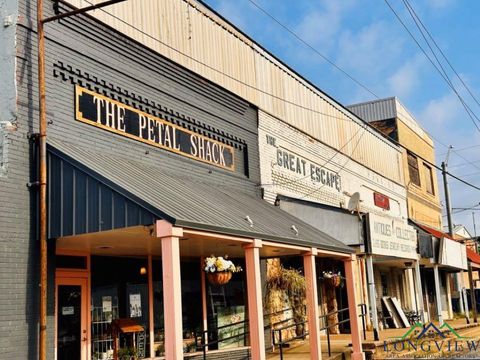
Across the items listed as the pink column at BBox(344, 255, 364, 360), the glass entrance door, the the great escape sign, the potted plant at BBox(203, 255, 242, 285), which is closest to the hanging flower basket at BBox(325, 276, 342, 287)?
the pink column at BBox(344, 255, 364, 360)

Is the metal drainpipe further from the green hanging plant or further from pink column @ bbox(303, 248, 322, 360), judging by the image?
the green hanging plant

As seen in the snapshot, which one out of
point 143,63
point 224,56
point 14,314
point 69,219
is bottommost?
point 14,314

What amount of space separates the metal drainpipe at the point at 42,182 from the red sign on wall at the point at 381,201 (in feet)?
61.5

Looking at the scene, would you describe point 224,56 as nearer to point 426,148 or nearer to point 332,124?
point 332,124

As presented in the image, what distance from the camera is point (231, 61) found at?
16.1 metres

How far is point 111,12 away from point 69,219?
455cm

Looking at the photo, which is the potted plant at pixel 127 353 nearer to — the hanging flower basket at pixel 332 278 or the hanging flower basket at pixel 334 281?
the hanging flower basket at pixel 332 278

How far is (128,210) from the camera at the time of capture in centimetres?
894

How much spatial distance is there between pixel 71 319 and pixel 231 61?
8.12 meters

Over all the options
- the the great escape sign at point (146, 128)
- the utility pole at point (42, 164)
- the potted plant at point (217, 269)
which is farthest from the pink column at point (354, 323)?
the utility pole at point (42, 164)

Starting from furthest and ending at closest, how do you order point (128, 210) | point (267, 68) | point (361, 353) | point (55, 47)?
point (267, 68) < point (361, 353) < point (55, 47) < point (128, 210)

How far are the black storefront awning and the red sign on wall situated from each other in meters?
15.3

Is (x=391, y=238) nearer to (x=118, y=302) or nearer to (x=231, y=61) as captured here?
(x=231, y=61)

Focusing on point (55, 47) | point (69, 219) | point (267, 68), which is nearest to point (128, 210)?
point (69, 219)
